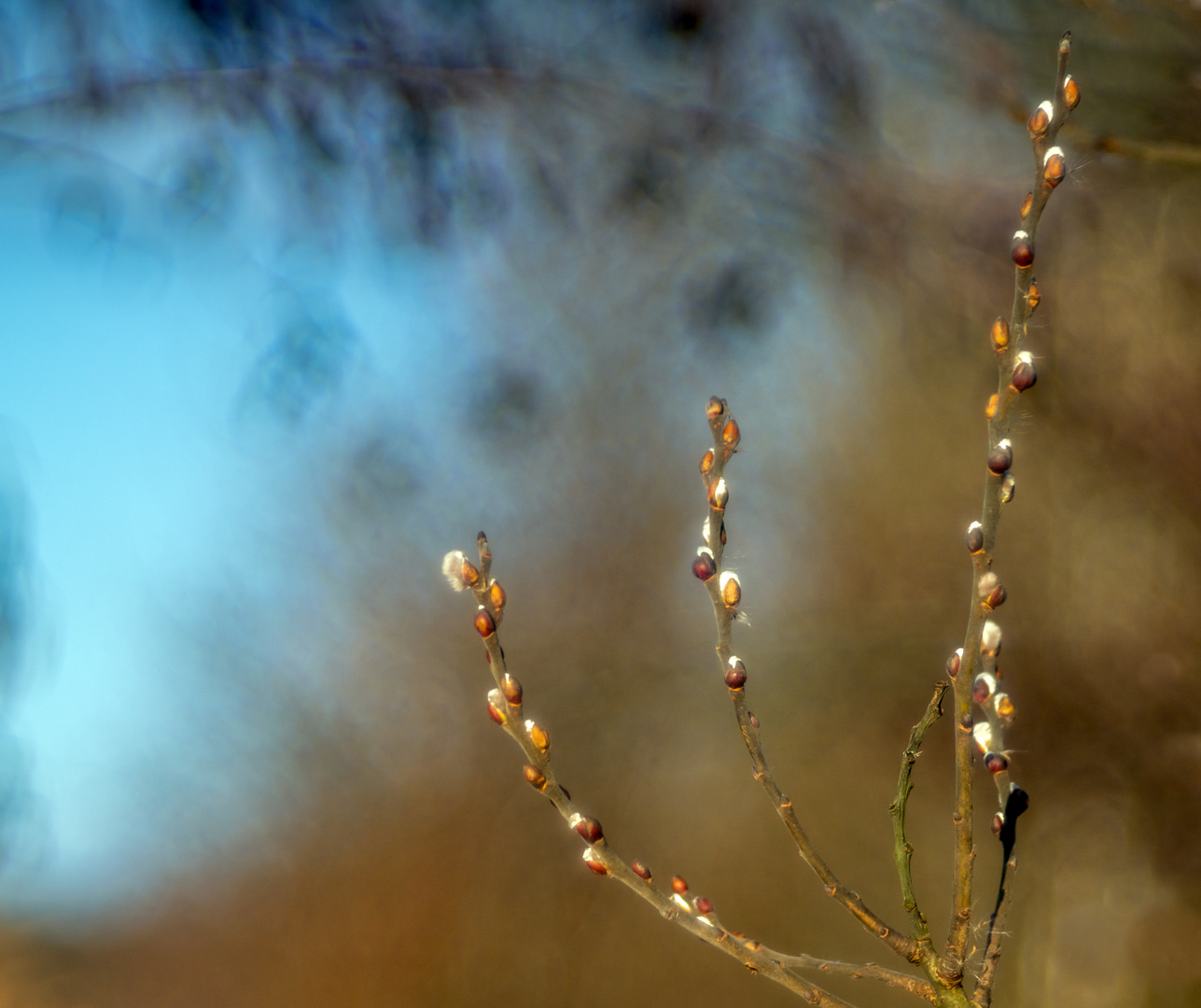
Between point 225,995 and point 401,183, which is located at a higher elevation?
point 401,183

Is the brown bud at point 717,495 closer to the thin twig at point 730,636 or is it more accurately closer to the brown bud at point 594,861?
the thin twig at point 730,636

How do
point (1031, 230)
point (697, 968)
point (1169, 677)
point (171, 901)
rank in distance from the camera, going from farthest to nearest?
point (171, 901) < point (697, 968) < point (1169, 677) < point (1031, 230)

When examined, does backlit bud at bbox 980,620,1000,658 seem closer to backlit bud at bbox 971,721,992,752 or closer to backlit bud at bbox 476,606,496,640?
backlit bud at bbox 971,721,992,752

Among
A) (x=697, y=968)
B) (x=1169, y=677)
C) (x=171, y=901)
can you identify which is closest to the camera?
(x=1169, y=677)

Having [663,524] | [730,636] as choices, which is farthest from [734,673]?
[663,524]

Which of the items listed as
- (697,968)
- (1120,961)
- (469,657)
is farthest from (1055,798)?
(469,657)

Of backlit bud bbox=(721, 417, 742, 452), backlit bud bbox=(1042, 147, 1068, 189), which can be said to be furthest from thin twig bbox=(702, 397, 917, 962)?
backlit bud bbox=(1042, 147, 1068, 189)

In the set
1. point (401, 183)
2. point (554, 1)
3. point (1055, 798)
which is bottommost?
point (1055, 798)

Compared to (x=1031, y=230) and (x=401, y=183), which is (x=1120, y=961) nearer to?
(x=1031, y=230)
